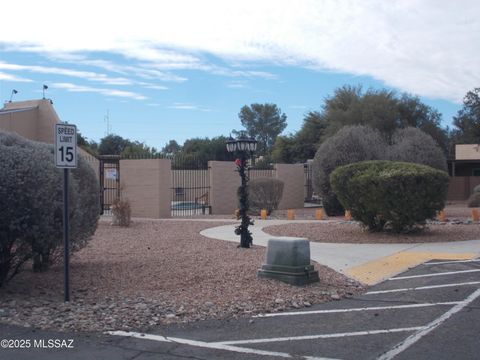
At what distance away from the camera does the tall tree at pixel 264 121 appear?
109 m

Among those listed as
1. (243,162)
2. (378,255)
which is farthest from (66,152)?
(378,255)

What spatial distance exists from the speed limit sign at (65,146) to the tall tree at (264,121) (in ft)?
328

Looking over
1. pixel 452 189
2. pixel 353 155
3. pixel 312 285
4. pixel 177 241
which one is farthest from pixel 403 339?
pixel 452 189

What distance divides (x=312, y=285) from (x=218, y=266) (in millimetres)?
2204

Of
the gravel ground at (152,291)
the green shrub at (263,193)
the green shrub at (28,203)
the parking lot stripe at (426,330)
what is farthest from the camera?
the green shrub at (263,193)

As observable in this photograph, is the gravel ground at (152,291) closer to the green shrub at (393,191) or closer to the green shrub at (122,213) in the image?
the green shrub at (393,191)

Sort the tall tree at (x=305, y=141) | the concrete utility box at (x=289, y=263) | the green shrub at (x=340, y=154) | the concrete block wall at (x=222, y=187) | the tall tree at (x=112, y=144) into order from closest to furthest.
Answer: the concrete utility box at (x=289, y=263) < the green shrub at (x=340, y=154) < the concrete block wall at (x=222, y=187) < the tall tree at (x=305, y=141) < the tall tree at (x=112, y=144)

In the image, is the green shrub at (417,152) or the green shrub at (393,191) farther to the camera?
the green shrub at (417,152)

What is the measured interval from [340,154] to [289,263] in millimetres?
15850

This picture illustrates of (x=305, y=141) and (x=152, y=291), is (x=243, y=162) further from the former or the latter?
(x=305, y=141)

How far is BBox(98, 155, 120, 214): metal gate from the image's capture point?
26200 millimetres

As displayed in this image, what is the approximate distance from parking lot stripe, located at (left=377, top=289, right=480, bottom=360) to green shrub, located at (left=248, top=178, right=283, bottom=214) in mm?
18088

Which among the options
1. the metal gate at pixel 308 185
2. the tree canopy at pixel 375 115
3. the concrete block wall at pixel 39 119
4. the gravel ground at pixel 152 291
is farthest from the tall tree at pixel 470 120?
the gravel ground at pixel 152 291

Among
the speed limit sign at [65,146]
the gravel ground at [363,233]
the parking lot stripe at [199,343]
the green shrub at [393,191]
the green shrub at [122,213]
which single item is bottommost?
the parking lot stripe at [199,343]
